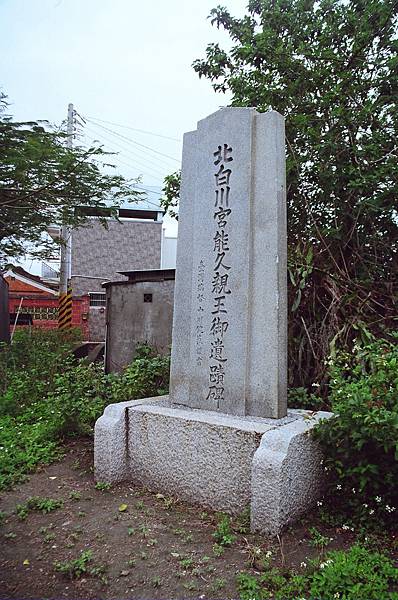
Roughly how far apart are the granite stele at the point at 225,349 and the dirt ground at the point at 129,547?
0.22m

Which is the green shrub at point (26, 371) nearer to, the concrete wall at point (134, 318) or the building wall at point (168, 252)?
the concrete wall at point (134, 318)

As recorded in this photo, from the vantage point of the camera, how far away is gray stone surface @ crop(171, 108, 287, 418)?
3.43 metres

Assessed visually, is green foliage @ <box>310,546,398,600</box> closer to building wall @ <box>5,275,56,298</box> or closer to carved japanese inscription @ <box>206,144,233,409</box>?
carved japanese inscription @ <box>206,144,233,409</box>

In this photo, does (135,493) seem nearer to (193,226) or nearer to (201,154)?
(193,226)

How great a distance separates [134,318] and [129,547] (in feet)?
15.4

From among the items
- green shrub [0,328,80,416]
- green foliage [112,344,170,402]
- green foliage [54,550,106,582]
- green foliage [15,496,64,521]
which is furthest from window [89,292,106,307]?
green foliage [54,550,106,582]

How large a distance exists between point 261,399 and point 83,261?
19.1m

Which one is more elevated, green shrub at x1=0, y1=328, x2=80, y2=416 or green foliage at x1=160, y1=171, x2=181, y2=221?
green foliage at x1=160, y1=171, x2=181, y2=221

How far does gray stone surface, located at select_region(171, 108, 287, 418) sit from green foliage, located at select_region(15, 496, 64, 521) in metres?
1.20

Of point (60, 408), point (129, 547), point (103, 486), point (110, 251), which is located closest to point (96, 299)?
point (110, 251)

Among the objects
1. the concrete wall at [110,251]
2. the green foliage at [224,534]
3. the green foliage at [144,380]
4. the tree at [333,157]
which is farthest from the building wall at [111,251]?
the green foliage at [224,534]

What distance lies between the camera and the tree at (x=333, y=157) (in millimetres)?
4918

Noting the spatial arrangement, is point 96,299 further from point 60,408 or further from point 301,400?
point 301,400

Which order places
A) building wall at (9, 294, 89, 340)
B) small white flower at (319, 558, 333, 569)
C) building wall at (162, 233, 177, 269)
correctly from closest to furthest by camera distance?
1. small white flower at (319, 558, 333, 569)
2. building wall at (9, 294, 89, 340)
3. building wall at (162, 233, 177, 269)
